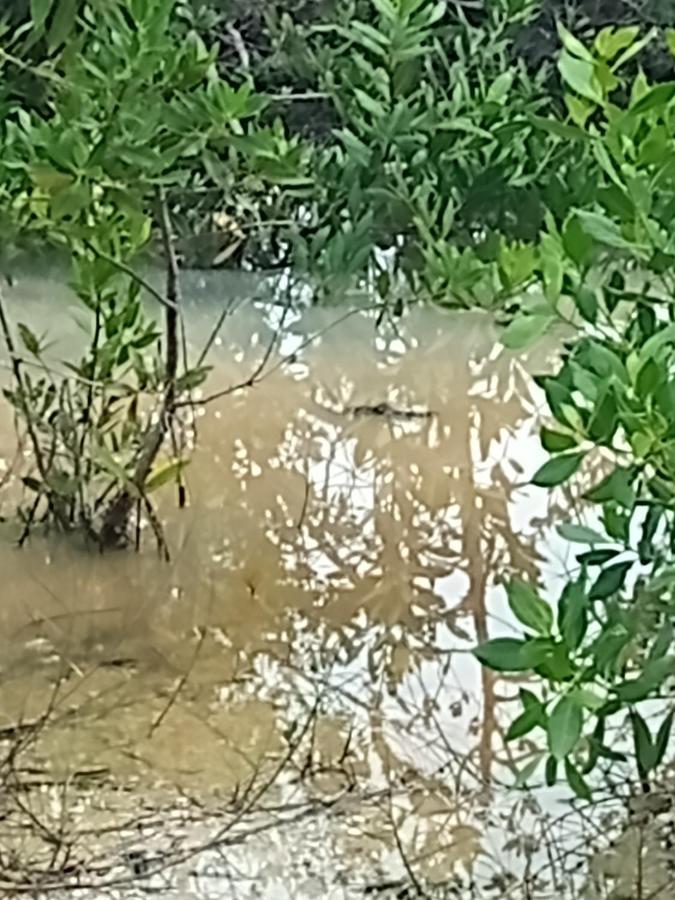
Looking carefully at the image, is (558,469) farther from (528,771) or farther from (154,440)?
(154,440)

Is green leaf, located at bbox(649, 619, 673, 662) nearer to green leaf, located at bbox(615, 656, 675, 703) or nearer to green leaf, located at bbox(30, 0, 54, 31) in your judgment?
green leaf, located at bbox(615, 656, 675, 703)

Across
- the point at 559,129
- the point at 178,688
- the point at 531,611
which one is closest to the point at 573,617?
the point at 531,611

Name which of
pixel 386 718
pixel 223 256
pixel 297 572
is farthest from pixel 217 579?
pixel 223 256

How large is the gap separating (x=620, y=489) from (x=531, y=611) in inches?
6.3

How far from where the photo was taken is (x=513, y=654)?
170 cm

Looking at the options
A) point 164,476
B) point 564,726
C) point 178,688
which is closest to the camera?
point 564,726

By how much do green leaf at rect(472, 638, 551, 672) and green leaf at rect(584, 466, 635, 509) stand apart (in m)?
0.17

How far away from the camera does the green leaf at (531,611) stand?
1.70 meters

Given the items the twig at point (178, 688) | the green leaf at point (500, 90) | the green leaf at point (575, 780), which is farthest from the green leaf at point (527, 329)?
the green leaf at point (500, 90)

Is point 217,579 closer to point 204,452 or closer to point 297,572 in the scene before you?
point 297,572

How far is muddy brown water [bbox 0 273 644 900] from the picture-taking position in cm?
197

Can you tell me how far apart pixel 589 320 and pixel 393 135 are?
1932 mm

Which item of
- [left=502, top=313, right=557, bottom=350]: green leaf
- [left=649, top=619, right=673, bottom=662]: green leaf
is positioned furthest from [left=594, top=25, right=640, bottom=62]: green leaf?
[left=649, top=619, right=673, bottom=662]: green leaf

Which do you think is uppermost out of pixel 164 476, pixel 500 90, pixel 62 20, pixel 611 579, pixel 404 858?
pixel 500 90
